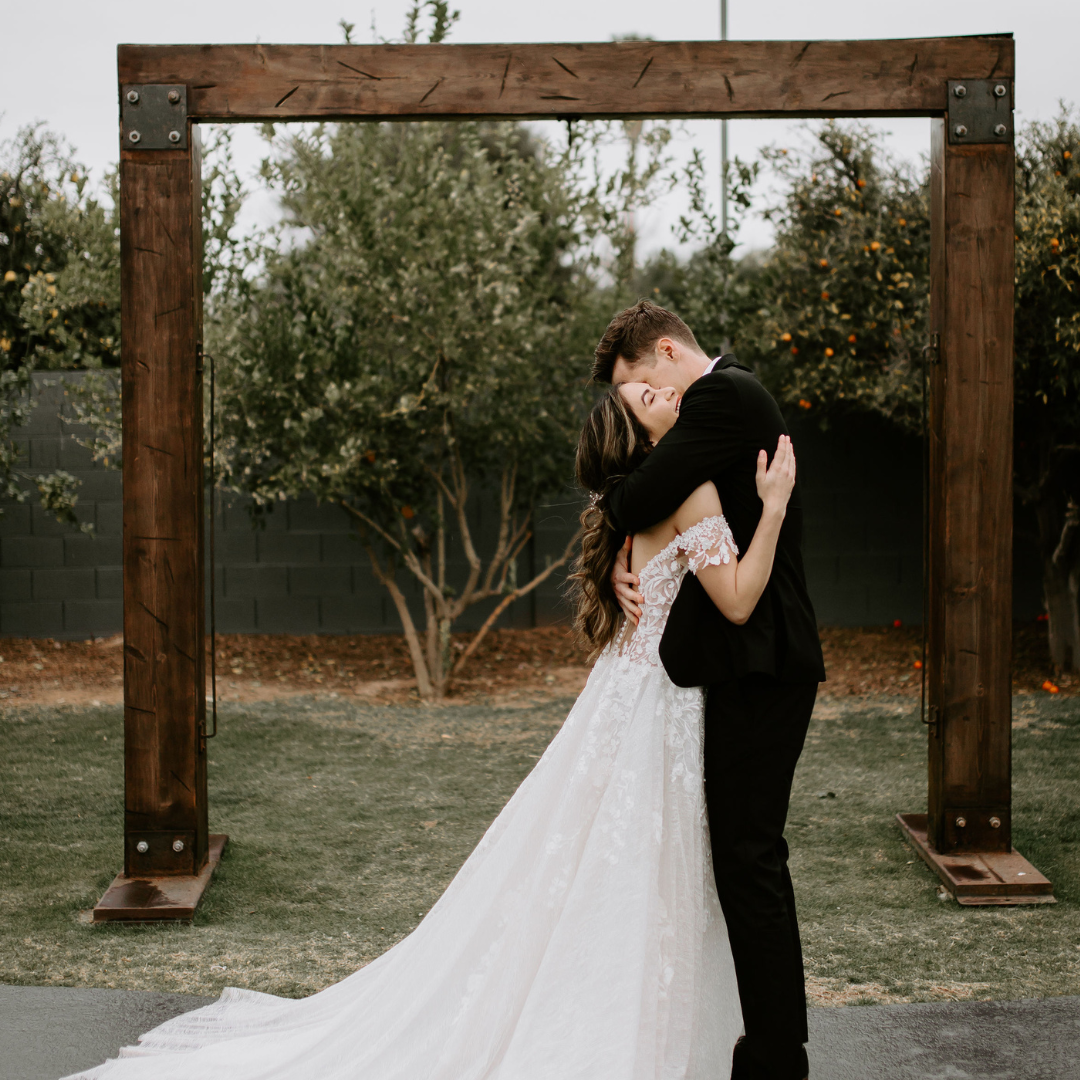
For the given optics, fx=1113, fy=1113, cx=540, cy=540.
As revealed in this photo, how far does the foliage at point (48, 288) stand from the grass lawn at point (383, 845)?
7.68 feet

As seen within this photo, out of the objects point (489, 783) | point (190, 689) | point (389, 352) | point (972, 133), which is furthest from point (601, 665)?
point (389, 352)

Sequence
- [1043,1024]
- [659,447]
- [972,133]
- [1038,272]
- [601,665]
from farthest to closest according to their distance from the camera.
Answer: [1038,272], [972,133], [1043,1024], [601,665], [659,447]

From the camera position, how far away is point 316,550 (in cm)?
860

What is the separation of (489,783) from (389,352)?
2736mm

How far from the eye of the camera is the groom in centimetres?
223

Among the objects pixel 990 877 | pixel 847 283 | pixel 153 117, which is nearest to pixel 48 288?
pixel 153 117

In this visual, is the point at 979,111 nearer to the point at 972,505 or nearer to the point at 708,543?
the point at 972,505

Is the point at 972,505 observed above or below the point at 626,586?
above

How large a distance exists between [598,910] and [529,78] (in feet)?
8.65

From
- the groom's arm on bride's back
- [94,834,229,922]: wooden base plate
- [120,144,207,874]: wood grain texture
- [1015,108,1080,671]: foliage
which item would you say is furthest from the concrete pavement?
[1015,108,1080,671]: foliage

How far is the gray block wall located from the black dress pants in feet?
20.0

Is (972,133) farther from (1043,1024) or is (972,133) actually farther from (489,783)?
(489,783)

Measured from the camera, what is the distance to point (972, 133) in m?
3.72

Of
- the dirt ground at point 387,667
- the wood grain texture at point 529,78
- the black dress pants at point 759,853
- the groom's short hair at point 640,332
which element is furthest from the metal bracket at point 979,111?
the dirt ground at point 387,667
